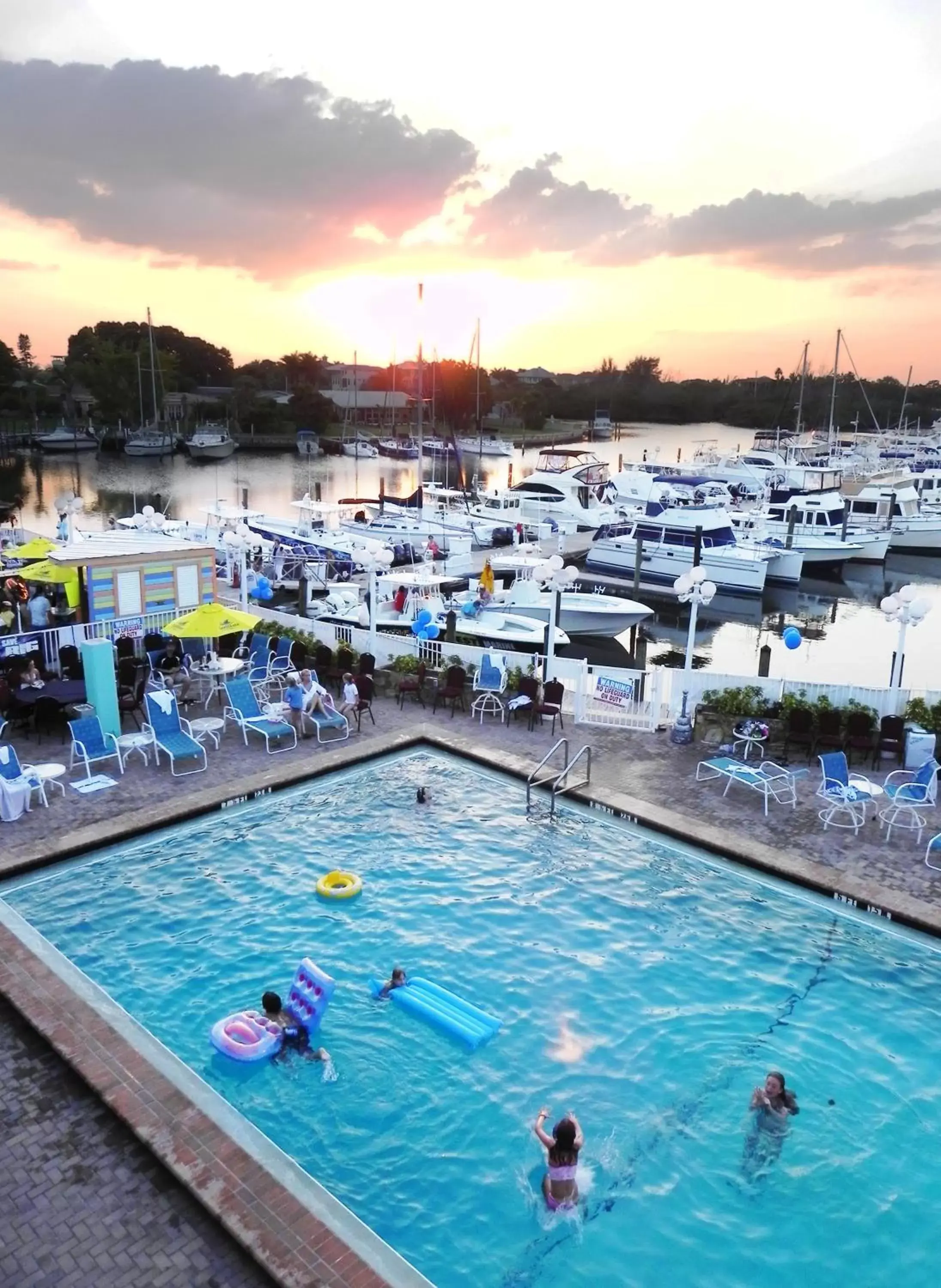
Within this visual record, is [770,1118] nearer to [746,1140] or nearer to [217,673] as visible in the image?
[746,1140]

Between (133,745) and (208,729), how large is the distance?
1.17 meters

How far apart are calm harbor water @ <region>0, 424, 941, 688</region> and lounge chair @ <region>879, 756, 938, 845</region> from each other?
13686mm

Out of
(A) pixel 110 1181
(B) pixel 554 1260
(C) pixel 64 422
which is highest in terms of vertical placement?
(C) pixel 64 422

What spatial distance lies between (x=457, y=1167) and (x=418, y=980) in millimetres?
1959

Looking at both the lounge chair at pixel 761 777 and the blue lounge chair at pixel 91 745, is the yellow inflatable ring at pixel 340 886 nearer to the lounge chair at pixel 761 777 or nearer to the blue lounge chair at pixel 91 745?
the blue lounge chair at pixel 91 745

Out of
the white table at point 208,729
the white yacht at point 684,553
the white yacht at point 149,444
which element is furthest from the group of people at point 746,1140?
the white yacht at point 149,444

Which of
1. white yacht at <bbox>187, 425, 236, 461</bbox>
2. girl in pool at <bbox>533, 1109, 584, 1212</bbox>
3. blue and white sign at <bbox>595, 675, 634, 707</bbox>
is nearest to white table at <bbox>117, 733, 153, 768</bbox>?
blue and white sign at <bbox>595, 675, 634, 707</bbox>

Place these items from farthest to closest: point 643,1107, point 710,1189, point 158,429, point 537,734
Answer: point 158,429 → point 537,734 → point 643,1107 → point 710,1189

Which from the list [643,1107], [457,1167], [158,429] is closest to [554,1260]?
[457,1167]

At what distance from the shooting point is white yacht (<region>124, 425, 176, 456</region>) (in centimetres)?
8975

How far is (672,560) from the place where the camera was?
35.1 metres

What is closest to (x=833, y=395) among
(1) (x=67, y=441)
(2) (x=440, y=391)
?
(2) (x=440, y=391)

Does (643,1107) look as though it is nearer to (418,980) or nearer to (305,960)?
(418,980)

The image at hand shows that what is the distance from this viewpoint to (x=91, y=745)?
1222 cm
